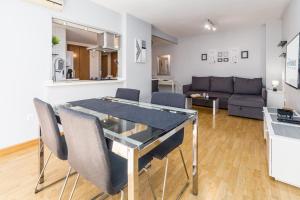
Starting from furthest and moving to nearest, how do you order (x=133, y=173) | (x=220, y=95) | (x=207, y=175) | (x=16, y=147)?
(x=220, y=95)
(x=16, y=147)
(x=207, y=175)
(x=133, y=173)

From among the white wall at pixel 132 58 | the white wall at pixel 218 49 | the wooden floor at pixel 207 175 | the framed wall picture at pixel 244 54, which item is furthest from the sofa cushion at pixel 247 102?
the white wall at pixel 132 58

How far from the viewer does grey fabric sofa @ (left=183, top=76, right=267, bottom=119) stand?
13.3ft

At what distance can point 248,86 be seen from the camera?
4.86 meters

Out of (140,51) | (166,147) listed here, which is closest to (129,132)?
(166,147)

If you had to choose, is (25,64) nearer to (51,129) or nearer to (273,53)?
(51,129)

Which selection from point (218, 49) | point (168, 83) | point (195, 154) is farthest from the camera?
point (168, 83)

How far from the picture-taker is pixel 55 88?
2.80 meters

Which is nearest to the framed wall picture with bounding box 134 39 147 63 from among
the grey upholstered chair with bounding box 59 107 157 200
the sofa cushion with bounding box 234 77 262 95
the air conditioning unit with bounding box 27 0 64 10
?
the air conditioning unit with bounding box 27 0 64 10

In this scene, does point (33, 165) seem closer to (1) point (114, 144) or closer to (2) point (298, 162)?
(1) point (114, 144)

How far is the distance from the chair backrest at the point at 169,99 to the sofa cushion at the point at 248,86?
12.3ft

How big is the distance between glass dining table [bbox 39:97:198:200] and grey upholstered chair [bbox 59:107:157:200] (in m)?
0.10

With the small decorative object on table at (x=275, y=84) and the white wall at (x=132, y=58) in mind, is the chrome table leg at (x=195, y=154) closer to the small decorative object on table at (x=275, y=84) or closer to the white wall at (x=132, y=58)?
the white wall at (x=132, y=58)

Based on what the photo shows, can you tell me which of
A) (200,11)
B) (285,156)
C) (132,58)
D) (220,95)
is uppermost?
(200,11)

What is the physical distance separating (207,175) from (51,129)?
156cm
